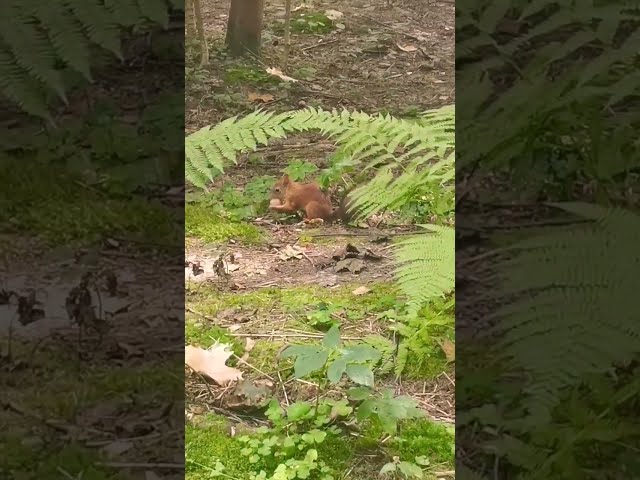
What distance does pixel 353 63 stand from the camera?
1.64m

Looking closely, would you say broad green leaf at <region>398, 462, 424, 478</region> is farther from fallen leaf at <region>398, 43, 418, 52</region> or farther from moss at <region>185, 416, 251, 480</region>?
fallen leaf at <region>398, 43, 418, 52</region>

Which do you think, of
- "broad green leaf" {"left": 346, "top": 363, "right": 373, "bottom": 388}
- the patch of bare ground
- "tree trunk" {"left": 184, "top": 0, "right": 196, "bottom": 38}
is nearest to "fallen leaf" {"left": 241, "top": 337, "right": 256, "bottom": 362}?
the patch of bare ground

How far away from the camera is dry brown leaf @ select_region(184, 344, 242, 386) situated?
1.14m

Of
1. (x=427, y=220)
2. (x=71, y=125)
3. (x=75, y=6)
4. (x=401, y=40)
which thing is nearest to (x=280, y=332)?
(x=427, y=220)

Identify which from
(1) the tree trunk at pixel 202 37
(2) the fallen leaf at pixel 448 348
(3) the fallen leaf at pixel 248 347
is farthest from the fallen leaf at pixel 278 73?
(2) the fallen leaf at pixel 448 348

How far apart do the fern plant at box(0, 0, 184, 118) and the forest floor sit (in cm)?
39

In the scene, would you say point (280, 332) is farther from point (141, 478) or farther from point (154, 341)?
point (141, 478)

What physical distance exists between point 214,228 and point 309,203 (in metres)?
0.19

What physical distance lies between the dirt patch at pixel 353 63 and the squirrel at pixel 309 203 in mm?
253

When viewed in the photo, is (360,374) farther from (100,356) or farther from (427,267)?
(100,356)

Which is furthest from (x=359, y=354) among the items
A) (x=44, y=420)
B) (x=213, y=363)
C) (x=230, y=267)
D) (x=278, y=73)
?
(x=278, y=73)

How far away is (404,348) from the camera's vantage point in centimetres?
114

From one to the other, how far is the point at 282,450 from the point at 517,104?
592mm

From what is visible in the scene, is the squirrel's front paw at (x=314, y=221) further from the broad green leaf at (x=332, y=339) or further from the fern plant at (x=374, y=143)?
the broad green leaf at (x=332, y=339)
